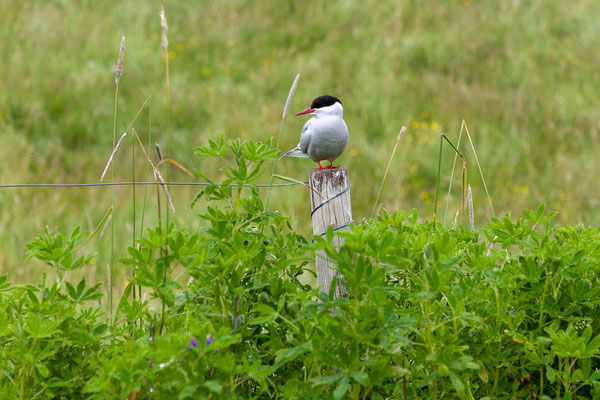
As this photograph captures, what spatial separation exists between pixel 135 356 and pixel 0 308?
55cm

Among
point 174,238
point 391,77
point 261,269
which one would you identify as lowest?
point 261,269

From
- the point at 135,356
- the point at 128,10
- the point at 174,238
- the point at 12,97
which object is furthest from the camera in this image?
the point at 128,10

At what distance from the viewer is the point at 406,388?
5.88ft

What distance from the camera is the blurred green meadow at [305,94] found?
6.75 meters

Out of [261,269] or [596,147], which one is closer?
[261,269]

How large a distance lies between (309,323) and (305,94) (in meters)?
7.55

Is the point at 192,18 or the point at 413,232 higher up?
the point at 192,18

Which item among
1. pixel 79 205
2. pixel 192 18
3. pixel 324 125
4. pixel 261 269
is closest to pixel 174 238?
pixel 261 269

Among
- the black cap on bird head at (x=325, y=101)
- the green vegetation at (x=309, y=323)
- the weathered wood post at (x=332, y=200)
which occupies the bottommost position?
the green vegetation at (x=309, y=323)

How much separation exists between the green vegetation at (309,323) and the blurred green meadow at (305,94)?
134 inches

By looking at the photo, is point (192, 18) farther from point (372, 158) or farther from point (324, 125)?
point (324, 125)

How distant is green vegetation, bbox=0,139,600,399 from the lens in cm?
158

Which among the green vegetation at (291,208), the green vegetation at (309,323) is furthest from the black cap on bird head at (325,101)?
the green vegetation at (309,323)

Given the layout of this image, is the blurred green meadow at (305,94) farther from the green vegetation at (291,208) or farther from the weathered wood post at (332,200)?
the weathered wood post at (332,200)
